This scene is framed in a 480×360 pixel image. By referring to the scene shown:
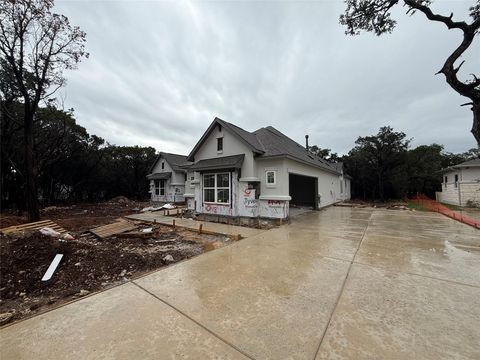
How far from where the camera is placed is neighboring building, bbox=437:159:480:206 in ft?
50.2

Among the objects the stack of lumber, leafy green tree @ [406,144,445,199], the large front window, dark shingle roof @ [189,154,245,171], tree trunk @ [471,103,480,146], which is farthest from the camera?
leafy green tree @ [406,144,445,199]

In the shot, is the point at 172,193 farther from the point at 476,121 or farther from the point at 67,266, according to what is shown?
the point at 476,121

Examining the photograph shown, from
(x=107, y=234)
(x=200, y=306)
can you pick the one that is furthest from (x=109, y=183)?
(x=200, y=306)

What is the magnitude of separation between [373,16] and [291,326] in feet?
31.2

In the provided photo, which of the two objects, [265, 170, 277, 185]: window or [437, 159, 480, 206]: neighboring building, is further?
[437, 159, 480, 206]: neighboring building

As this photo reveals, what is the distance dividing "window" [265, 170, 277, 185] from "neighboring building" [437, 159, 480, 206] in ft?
54.5

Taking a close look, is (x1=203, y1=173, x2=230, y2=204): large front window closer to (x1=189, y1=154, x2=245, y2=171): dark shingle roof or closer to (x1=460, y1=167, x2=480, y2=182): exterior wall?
(x1=189, y1=154, x2=245, y2=171): dark shingle roof

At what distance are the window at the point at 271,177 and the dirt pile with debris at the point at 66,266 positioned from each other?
4218 mm

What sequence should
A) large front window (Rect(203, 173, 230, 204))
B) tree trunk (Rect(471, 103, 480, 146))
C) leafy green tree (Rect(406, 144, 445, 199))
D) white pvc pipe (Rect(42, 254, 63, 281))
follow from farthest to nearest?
1. leafy green tree (Rect(406, 144, 445, 199))
2. large front window (Rect(203, 173, 230, 204))
3. tree trunk (Rect(471, 103, 480, 146))
4. white pvc pipe (Rect(42, 254, 63, 281))

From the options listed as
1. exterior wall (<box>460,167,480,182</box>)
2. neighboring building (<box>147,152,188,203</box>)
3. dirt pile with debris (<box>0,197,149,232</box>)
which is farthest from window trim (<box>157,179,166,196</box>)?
exterior wall (<box>460,167,480,182</box>)

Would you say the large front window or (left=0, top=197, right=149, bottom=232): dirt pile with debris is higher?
the large front window

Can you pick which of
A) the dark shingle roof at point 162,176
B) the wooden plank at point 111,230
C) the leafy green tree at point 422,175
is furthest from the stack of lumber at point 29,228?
the leafy green tree at point 422,175

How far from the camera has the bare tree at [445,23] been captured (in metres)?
4.80

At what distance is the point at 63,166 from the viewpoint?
22.2 metres
